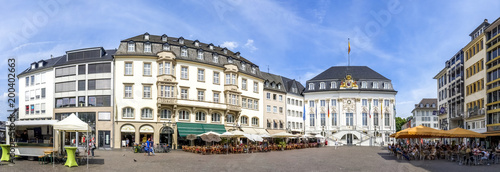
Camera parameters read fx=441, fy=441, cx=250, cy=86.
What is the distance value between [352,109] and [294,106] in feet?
37.6

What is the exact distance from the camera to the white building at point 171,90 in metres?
53.1

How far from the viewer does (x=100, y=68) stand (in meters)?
53.8

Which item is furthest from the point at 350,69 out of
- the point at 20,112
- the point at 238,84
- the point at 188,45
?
the point at 20,112

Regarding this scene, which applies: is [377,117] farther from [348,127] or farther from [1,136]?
[1,136]

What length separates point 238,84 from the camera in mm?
64625

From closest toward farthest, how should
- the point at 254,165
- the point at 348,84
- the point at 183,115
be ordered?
the point at 254,165, the point at 183,115, the point at 348,84

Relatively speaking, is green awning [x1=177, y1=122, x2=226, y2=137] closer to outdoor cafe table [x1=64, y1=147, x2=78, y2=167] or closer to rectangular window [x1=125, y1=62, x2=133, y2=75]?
rectangular window [x1=125, y1=62, x2=133, y2=75]

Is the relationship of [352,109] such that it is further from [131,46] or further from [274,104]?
[131,46]

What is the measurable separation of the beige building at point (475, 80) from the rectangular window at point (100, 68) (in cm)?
4515

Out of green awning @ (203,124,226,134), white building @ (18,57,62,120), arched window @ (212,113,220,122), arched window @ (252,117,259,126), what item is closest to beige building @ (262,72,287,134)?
arched window @ (252,117,259,126)

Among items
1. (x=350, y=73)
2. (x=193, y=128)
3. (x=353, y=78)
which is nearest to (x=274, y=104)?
(x=353, y=78)

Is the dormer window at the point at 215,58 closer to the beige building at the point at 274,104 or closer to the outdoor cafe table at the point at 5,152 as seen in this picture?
the beige building at the point at 274,104

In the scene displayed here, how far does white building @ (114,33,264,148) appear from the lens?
2092 inches

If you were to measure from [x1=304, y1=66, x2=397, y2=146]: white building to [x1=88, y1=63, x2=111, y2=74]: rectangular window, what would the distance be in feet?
143
